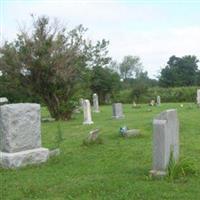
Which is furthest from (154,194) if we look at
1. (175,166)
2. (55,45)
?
(55,45)

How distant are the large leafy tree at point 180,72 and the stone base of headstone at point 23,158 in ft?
216

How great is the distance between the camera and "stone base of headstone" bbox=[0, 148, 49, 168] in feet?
30.1

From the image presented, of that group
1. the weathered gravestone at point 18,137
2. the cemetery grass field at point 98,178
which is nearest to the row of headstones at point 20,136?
the weathered gravestone at point 18,137

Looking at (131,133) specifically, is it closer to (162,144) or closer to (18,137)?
(18,137)

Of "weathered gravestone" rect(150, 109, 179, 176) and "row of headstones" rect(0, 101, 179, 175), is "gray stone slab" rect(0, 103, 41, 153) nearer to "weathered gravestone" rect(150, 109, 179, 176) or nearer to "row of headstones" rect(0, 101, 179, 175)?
"row of headstones" rect(0, 101, 179, 175)

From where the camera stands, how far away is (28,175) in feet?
27.6

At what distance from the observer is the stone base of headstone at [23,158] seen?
9.19 m

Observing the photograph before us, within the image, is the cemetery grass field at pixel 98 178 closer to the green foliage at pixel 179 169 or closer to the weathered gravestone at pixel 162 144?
the green foliage at pixel 179 169

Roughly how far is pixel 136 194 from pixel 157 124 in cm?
155

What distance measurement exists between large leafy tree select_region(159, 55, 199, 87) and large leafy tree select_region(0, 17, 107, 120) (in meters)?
51.5

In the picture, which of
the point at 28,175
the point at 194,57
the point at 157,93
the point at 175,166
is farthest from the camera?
the point at 194,57

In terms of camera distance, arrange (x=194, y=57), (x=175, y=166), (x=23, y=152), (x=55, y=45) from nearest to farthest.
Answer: (x=175, y=166), (x=23, y=152), (x=55, y=45), (x=194, y=57)

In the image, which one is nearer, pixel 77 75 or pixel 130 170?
pixel 130 170

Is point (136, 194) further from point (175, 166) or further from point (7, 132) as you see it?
point (7, 132)
